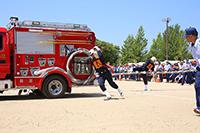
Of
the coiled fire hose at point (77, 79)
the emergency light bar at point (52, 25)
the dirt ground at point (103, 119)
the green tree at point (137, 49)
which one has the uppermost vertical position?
the green tree at point (137, 49)

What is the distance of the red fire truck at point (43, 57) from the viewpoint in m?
13.4

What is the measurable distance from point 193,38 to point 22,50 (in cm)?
716

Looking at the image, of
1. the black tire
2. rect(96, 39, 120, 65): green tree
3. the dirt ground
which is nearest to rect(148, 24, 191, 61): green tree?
rect(96, 39, 120, 65): green tree

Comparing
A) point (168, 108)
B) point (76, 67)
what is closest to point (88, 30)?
point (76, 67)

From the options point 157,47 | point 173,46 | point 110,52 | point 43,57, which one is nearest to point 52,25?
point 43,57

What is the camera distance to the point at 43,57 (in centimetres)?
1388

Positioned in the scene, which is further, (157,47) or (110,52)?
(110,52)

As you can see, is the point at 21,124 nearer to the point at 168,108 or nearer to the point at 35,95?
the point at 168,108

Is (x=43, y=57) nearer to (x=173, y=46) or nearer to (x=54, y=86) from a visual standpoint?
(x=54, y=86)

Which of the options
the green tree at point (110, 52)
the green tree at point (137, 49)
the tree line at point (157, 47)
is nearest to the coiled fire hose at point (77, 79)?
the tree line at point (157, 47)

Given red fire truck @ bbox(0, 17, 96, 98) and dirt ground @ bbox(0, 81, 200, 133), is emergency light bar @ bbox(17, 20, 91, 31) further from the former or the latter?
dirt ground @ bbox(0, 81, 200, 133)

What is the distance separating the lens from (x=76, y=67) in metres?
14.5

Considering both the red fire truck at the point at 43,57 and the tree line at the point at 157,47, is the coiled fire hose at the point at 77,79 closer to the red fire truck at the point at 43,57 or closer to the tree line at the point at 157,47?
the red fire truck at the point at 43,57

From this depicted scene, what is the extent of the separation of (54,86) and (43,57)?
1173 millimetres
